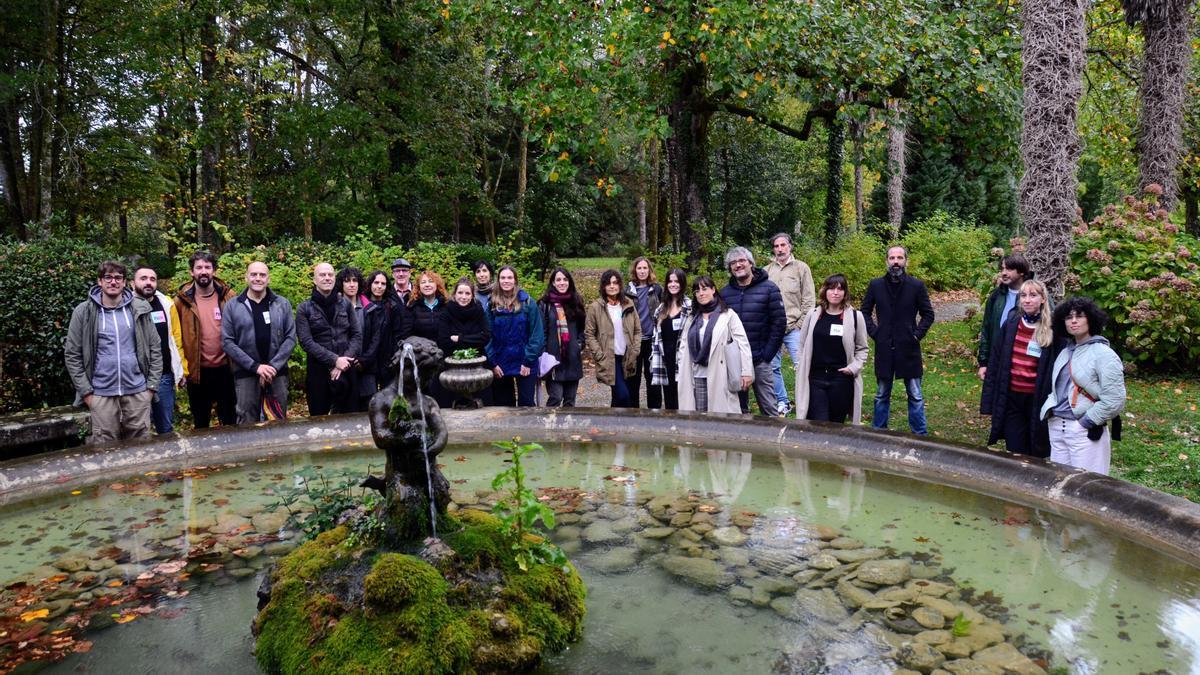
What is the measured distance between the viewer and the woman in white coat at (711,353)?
22.4ft

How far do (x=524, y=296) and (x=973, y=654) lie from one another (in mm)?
5198

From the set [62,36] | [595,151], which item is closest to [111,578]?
[595,151]

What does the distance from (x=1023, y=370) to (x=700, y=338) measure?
2458 millimetres

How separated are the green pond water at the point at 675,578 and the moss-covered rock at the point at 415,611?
0.18 m

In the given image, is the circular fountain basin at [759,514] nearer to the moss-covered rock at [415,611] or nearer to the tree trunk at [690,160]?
the moss-covered rock at [415,611]

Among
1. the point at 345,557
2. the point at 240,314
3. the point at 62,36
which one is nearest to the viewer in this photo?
the point at 345,557

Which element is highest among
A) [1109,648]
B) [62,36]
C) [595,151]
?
[62,36]

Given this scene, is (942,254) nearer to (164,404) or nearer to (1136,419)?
(1136,419)

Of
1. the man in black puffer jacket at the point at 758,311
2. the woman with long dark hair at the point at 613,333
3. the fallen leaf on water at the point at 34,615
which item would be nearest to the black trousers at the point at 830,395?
the man in black puffer jacket at the point at 758,311

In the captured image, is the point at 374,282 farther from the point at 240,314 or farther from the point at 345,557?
the point at 345,557

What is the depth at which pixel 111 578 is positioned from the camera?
414 cm

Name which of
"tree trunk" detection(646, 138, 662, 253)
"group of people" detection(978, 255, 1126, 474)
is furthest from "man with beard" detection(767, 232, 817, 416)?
"tree trunk" detection(646, 138, 662, 253)

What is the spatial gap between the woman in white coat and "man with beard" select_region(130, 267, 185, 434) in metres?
4.31

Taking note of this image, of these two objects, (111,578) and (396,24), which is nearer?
(111,578)
